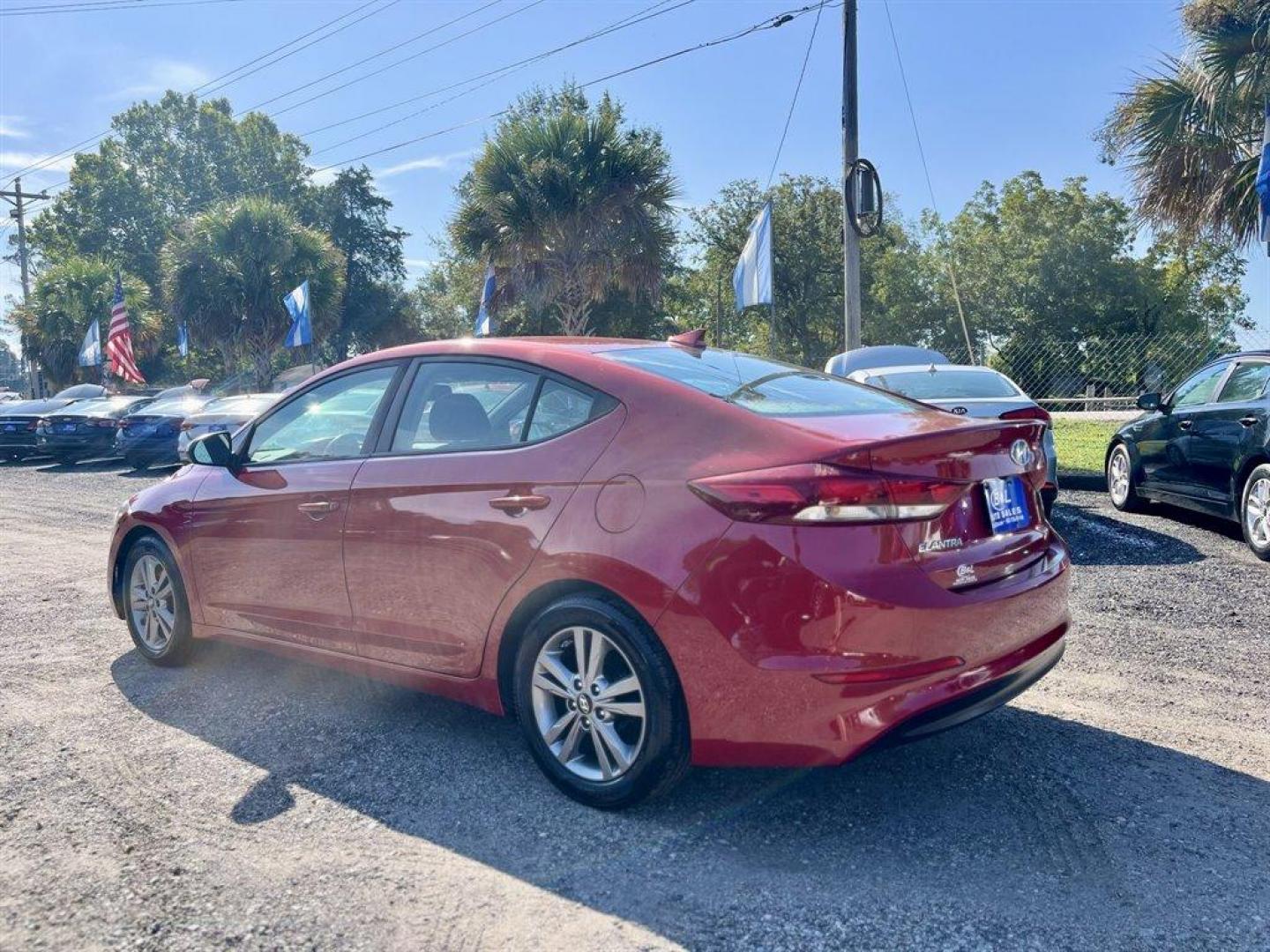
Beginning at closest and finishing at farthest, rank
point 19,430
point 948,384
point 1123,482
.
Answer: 1. point 948,384
2. point 1123,482
3. point 19,430

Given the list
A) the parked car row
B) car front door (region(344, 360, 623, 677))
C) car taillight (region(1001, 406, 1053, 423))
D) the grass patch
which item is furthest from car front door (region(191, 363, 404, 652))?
the parked car row

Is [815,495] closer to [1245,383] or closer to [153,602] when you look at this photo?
[153,602]

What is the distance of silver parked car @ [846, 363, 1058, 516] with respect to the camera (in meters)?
8.12

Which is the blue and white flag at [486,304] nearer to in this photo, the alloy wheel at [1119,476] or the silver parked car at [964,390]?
the silver parked car at [964,390]

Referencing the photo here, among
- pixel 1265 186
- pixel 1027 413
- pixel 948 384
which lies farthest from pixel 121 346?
pixel 1265 186

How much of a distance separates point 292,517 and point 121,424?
1559 cm

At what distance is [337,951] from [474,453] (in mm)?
1666

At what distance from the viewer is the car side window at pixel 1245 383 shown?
774 centimetres

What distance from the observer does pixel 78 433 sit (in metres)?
19.6

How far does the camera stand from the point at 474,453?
12.1 ft

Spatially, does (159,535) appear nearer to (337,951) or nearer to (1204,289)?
(337,951)

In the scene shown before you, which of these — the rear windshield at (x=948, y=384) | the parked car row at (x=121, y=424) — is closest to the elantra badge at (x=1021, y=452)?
the rear windshield at (x=948, y=384)

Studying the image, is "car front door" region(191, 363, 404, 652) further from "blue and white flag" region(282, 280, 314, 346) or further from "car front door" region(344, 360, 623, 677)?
"blue and white flag" region(282, 280, 314, 346)

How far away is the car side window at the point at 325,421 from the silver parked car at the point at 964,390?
5.02m
